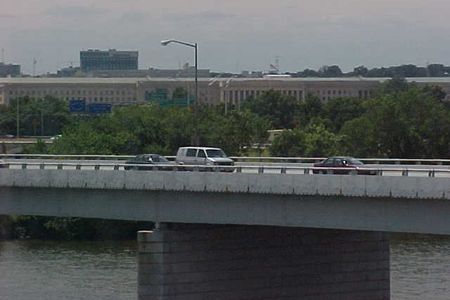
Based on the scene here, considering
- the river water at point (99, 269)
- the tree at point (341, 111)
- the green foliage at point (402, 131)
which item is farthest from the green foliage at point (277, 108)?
the river water at point (99, 269)

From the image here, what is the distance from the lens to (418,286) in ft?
211

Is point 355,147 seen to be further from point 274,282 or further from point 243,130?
point 274,282

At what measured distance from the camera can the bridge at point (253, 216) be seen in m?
48.2

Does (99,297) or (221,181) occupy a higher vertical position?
(221,181)

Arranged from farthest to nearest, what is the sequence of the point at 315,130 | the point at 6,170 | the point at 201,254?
the point at 315,130, the point at 6,170, the point at 201,254

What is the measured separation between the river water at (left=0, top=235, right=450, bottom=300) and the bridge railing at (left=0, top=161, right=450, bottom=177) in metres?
5.48

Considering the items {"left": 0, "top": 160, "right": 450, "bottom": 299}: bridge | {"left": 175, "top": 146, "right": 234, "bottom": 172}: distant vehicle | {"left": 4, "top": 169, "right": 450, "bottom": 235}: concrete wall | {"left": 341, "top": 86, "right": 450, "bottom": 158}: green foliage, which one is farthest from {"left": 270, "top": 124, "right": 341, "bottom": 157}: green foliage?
{"left": 4, "top": 169, "right": 450, "bottom": 235}: concrete wall

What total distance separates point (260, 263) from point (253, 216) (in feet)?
13.4

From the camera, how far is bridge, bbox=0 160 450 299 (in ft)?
158

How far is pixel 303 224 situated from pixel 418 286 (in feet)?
51.0

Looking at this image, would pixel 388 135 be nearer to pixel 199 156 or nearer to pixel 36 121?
pixel 199 156

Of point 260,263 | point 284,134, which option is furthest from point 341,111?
point 260,263

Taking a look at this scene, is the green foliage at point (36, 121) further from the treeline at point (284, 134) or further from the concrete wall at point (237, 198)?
the concrete wall at point (237, 198)

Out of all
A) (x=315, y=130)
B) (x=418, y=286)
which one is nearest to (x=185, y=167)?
(x=418, y=286)
